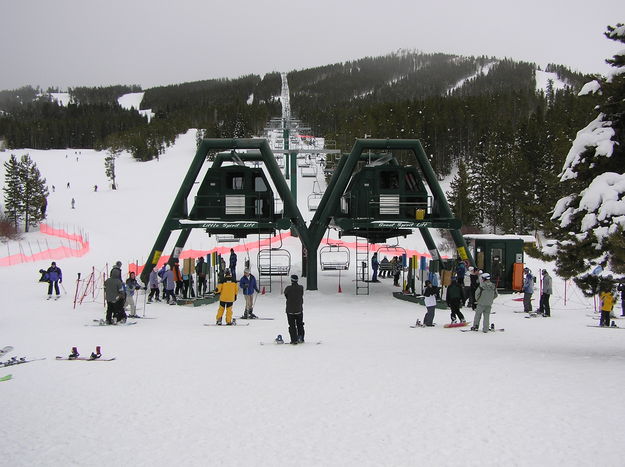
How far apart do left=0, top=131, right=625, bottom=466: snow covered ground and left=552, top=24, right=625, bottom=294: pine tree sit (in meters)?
1.99

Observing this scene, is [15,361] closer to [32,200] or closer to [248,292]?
[248,292]

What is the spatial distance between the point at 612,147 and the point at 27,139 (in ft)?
536

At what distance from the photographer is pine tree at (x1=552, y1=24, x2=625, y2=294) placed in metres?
10.5

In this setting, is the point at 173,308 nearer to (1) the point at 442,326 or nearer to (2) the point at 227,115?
(1) the point at 442,326

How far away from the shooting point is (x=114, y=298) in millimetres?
16656

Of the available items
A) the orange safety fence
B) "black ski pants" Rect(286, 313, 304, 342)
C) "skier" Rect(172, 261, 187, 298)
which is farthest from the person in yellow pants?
the orange safety fence

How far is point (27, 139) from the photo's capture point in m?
151

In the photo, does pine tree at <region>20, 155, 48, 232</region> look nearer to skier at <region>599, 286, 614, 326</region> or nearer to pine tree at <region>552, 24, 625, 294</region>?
skier at <region>599, 286, 614, 326</region>

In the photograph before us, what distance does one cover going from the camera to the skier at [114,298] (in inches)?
653

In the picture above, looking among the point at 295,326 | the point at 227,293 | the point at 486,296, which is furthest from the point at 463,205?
the point at 295,326

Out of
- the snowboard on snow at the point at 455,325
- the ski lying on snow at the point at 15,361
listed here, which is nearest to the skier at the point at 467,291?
the snowboard on snow at the point at 455,325

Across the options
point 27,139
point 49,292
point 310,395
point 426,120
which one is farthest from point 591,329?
point 27,139

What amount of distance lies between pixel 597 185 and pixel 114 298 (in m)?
12.8

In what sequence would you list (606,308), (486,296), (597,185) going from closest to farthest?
(597,185)
(486,296)
(606,308)
